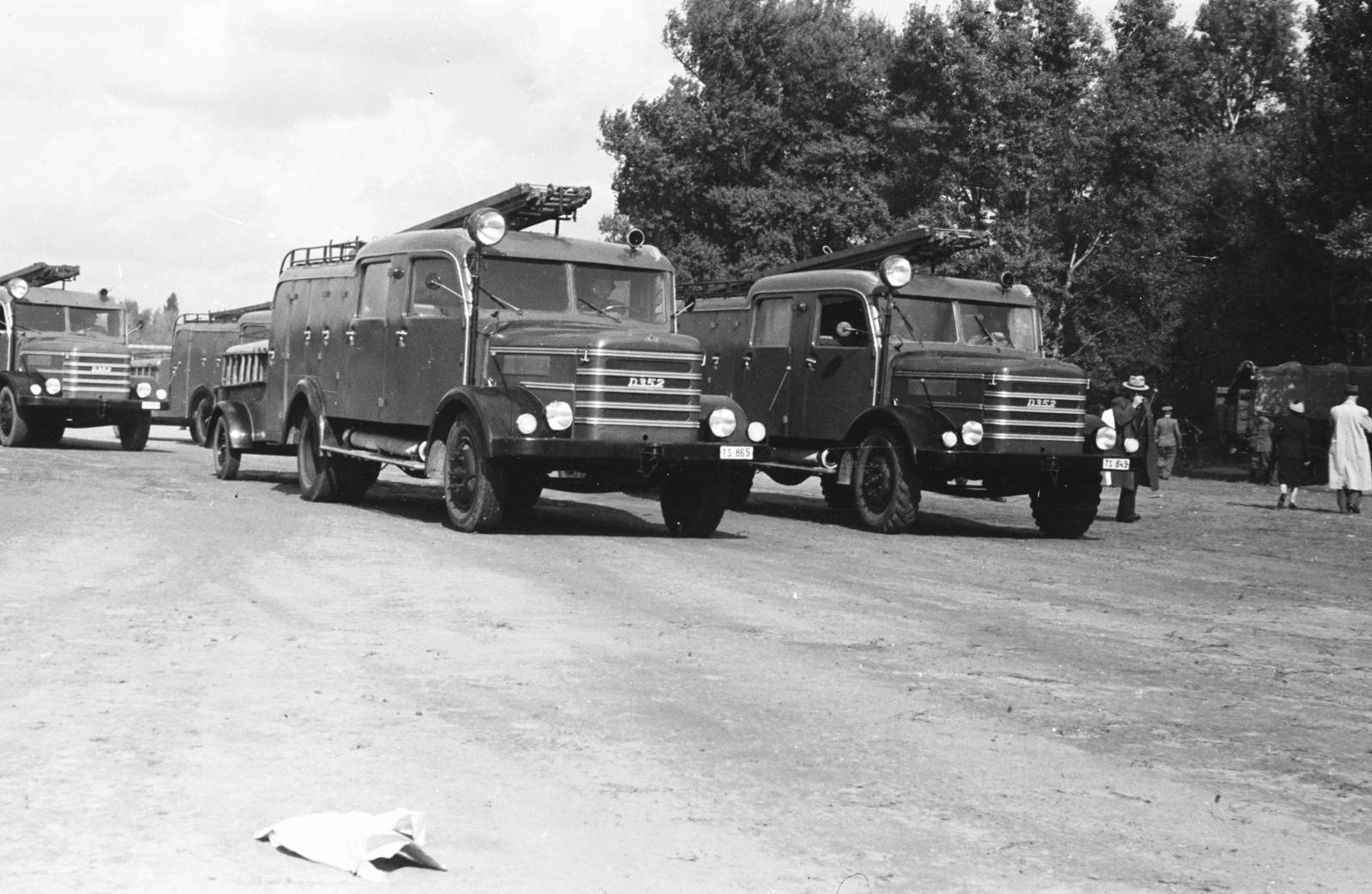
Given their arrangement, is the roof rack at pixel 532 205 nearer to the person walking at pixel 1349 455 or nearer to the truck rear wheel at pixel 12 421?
the person walking at pixel 1349 455

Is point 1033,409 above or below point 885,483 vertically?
above

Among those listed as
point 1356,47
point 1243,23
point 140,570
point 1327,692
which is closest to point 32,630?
point 140,570

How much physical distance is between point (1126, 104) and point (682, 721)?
4337 centimetres

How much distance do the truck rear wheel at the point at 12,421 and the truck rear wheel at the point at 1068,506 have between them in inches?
734

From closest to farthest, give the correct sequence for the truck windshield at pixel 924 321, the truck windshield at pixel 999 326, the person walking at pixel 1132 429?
the truck windshield at pixel 924 321
the truck windshield at pixel 999 326
the person walking at pixel 1132 429

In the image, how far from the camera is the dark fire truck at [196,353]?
3881cm

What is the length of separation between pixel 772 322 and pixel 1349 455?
9.48 metres

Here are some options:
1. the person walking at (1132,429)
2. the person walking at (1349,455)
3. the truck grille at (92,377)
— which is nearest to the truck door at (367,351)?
the person walking at (1132,429)

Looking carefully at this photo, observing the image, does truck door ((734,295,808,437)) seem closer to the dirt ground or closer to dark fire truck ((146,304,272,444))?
the dirt ground

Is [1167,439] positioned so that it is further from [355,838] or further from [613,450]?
[355,838]

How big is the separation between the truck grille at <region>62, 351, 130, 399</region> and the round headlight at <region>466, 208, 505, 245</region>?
15819 mm

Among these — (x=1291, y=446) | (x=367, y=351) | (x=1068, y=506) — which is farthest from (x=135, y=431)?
(x=1291, y=446)

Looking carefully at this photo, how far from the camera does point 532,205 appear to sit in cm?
1742

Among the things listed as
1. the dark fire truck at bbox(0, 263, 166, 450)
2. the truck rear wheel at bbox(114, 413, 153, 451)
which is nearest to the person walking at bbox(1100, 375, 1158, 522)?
the dark fire truck at bbox(0, 263, 166, 450)
